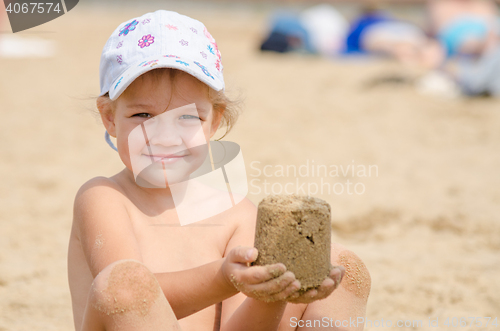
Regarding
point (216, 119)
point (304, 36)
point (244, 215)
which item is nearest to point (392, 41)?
point (304, 36)

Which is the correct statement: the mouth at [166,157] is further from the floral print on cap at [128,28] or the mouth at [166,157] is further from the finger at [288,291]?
the finger at [288,291]

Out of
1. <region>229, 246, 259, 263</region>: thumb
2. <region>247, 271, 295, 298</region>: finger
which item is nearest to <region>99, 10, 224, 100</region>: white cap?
<region>229, 246, 259, 263</region>: thumb

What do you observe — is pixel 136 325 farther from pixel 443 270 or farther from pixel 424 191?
pixel 424 191

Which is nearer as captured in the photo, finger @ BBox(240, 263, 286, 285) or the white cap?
finger @ BBox(240, 263, 286, 285)

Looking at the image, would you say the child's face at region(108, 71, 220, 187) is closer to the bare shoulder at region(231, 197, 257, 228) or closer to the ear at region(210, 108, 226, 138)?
the ear at region(210, 108, 226, 138)

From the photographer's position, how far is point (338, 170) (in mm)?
4457

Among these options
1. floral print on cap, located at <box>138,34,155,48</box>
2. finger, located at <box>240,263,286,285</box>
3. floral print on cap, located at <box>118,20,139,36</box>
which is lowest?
finger, located at <box>240,263,286,285</box>

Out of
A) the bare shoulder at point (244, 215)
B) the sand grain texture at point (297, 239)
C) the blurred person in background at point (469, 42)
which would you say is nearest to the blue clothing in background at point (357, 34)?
the blurred person in background at point (469, 42)

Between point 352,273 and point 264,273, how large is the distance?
48 cm

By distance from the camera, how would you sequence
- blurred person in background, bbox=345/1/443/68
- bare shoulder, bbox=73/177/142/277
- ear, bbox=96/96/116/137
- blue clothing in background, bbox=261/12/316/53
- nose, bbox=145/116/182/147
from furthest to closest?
blue clothing in background, bbox=261/12/316/53, blurred person in background, bbox=345/1/443/68, ear, bbox=96/96/116/137, nose, bbox=145/116/182/147, bare shoulder, bbox=73/177/142/277

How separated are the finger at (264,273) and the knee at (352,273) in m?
0.41

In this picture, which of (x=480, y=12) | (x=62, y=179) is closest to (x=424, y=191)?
(x=62, y=179)

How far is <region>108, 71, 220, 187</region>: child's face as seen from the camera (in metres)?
1.66

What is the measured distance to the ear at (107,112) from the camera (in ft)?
5.81
